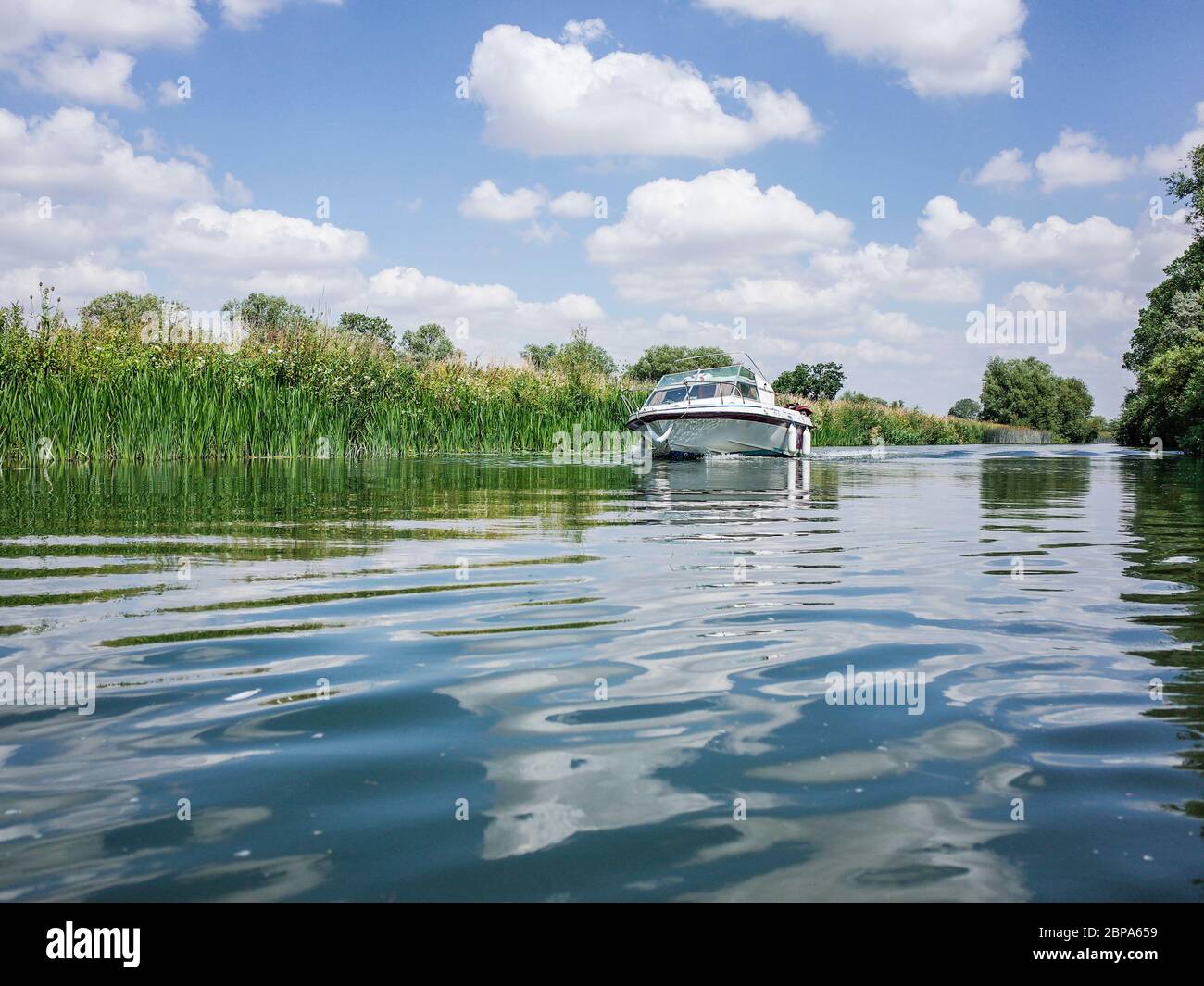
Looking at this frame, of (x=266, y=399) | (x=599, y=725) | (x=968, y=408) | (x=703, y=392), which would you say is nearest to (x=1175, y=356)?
(x=703, y=392)

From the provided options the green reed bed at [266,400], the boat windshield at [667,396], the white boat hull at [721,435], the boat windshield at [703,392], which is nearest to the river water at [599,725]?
the green reed bed at [266,400]

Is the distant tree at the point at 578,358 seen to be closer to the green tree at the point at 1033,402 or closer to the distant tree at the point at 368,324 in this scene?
the distant tree at the point at 368,324

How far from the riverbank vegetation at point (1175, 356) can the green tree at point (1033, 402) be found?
46.2m

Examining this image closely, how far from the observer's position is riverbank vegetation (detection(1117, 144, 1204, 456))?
39.2 m

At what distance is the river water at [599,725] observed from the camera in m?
2.35

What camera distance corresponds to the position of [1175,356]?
38969 mm

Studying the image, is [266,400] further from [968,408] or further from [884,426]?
[968,408]

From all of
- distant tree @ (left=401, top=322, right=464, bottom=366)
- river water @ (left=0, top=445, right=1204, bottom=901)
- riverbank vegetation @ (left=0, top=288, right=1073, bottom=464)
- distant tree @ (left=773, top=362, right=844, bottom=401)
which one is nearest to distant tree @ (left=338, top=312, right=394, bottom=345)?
distant tree @ (left=401, top=322, right=464, bottom=366)

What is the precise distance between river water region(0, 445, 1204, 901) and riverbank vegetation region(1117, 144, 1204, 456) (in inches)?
1461

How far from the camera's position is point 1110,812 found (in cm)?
266

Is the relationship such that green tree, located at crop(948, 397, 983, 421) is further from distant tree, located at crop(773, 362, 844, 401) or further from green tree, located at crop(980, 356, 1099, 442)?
distant tree, located at crop(773, 362, 844, 401)
